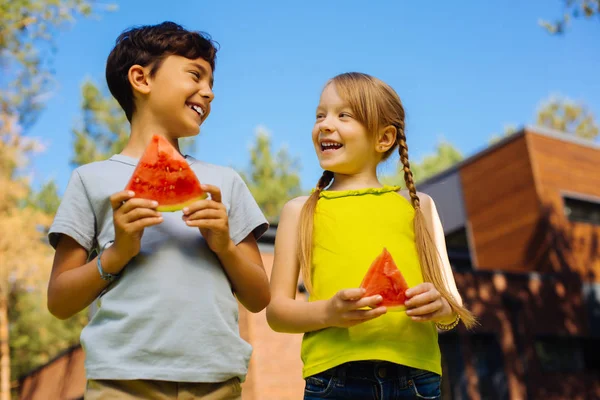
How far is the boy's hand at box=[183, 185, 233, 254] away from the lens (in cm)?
221

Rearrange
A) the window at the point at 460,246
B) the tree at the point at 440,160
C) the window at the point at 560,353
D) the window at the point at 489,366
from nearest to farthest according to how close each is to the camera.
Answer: the window at the point at 489,366
the window at the point at 560,353
the window at the point at 460,246
the tree at the point at 440,160

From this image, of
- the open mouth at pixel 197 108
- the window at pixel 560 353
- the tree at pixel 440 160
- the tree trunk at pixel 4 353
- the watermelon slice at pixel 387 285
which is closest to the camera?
the watermelon slice at pixel 387 285

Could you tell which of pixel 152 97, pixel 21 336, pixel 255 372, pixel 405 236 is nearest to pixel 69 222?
pixel 152 97

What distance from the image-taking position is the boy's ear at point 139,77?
2.76 meters

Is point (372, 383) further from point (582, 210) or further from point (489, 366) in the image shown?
point (582, 210)

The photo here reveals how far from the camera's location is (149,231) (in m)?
2.48

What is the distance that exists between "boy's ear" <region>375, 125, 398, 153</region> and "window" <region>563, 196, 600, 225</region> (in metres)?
22.4

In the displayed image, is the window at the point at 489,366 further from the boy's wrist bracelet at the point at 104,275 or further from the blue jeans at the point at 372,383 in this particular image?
the boy's wrist bracelet at the point at 104,275

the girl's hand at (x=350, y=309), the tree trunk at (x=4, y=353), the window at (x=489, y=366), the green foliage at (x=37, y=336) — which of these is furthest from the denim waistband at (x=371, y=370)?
the green foliage at (x=37, y=336)

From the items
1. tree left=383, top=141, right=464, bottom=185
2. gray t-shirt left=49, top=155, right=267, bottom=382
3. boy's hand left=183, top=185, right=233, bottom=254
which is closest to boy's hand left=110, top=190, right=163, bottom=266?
boy's hand left=183, top=185, right=233, bottom=254

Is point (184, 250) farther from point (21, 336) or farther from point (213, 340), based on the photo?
point (21, 336)

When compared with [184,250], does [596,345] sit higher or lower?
higher

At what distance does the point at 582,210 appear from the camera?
24031 millimetres

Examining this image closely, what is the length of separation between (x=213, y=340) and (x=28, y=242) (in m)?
22.0
